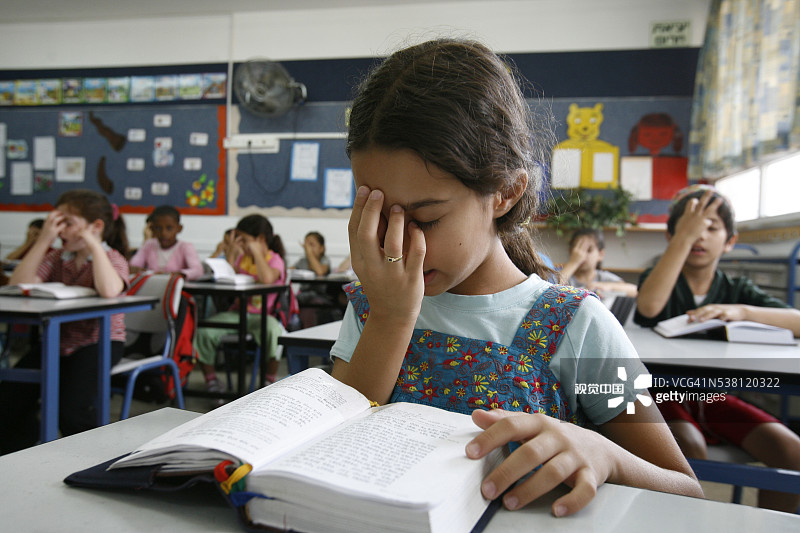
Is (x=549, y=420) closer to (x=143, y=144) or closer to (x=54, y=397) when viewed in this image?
(x=54, y=397)

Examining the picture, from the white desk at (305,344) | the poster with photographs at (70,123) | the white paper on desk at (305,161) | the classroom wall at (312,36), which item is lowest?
the white desk at (305,344)

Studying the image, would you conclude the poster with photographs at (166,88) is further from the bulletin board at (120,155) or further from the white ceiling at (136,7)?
the white ceiling at (136,7)

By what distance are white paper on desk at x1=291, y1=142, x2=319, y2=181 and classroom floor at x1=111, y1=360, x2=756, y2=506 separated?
1941mm

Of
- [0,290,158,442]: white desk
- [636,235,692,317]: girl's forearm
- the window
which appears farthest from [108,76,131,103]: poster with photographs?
[636,235,692,317]: girl's forearm

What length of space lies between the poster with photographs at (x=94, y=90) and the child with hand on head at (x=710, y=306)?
20.0 ft

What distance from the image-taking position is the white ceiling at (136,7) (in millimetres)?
5527

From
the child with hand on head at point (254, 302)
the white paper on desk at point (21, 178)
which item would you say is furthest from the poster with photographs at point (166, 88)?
the child with hand on head at point (254, 302)

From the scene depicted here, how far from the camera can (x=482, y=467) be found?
0.46 metres

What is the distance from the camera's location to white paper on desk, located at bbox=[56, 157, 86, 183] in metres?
6.04

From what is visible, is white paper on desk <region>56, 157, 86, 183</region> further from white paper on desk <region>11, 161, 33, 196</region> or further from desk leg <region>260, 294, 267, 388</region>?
desk leg <region>260, 294, 267, 388</region>

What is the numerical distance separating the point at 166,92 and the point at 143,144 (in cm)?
60

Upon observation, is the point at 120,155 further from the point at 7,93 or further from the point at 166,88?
the point at 7,93

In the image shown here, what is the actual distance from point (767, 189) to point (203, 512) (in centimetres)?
423

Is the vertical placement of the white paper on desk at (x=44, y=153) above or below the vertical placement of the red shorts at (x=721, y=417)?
above
